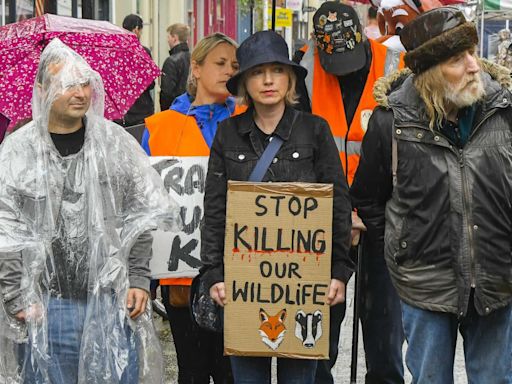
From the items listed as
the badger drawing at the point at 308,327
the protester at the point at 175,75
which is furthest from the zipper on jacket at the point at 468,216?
the protester at the point at 175,75

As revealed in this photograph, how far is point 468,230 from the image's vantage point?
4.45 meters

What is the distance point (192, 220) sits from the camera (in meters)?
5.33

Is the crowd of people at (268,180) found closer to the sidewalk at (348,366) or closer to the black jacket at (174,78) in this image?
the sidewalk at (348,366)

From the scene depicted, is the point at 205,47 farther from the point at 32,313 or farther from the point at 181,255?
the point at 32,313

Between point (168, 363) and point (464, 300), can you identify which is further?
point (168, 363)

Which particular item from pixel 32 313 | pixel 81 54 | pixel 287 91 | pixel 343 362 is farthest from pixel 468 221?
pixel 343 362

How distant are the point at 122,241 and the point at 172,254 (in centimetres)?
62

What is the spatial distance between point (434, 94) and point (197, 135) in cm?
129

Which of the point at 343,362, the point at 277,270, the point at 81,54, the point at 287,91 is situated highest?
the point at 81,54

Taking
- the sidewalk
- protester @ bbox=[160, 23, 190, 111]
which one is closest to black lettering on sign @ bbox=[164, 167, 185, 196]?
the sidewalk

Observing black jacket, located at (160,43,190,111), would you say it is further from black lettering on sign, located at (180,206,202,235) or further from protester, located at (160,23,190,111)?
black lettering on sign, located at (180,206,202,235)

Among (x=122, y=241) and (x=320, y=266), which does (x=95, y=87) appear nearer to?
(x=122, y=241)

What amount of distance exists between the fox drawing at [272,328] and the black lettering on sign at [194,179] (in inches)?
32.0

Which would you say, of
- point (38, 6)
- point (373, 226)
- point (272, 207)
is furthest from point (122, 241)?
point (38, 6)
